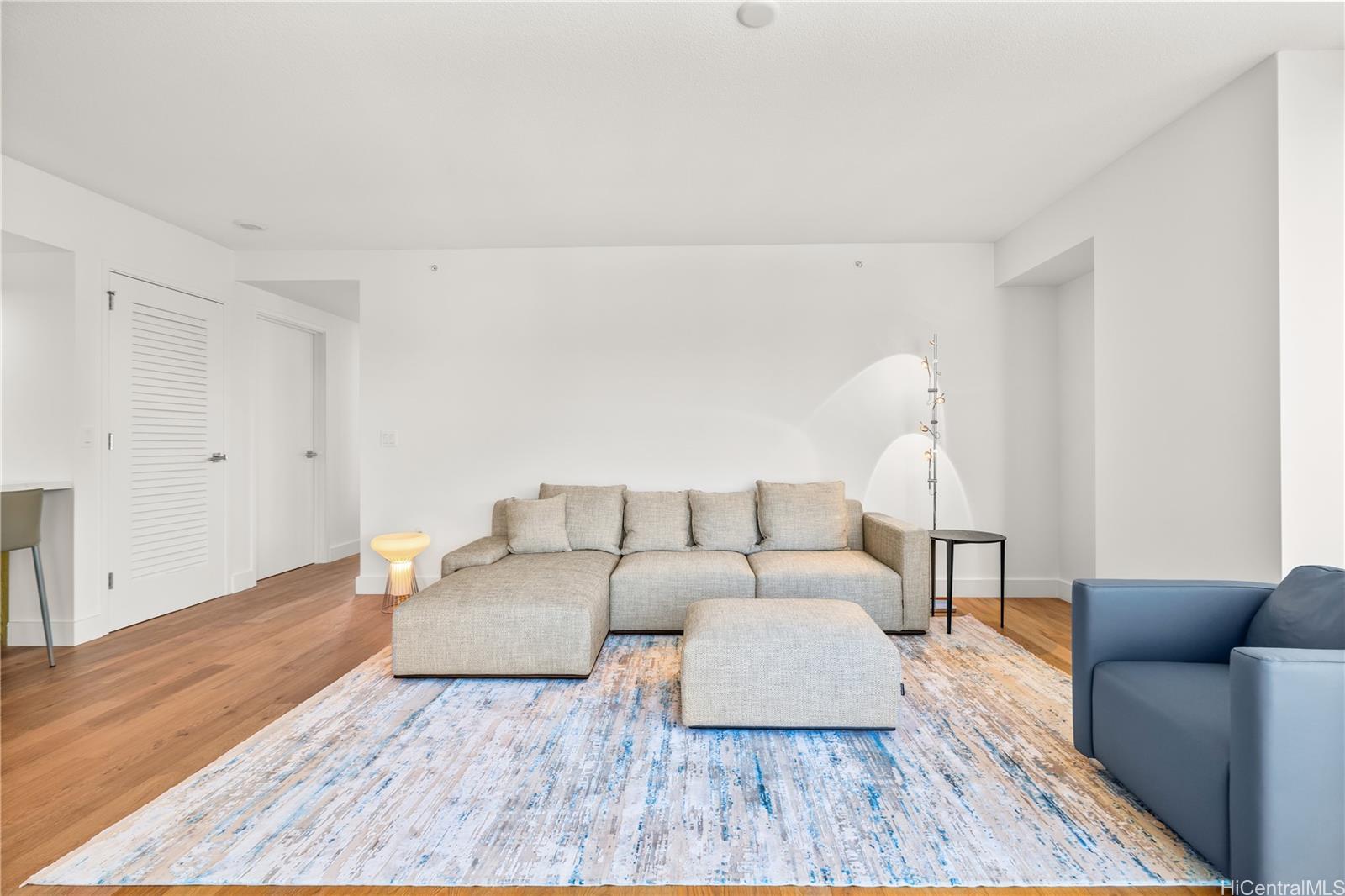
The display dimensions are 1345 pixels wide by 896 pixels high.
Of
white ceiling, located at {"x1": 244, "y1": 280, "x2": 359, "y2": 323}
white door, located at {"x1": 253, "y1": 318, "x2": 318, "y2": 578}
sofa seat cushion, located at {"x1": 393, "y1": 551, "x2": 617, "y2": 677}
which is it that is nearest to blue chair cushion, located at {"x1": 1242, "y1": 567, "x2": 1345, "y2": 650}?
sofa seat cushion, located at {"x1": 393, "y1": 551, "x2": 617, "y2": 677}

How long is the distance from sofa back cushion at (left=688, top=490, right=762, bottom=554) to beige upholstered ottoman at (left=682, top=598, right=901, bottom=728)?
1685 mm

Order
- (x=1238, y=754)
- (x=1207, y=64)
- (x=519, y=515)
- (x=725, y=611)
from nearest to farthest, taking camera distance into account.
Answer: (x=1238, y=754) → (x=1207, y=64) → (x=725, y=611) → (x=519, y=515)

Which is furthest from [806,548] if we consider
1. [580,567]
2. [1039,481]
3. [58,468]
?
[58,468]

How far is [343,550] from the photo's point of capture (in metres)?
6.17

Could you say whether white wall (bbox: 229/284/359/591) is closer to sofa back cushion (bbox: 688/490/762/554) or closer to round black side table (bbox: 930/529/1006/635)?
sofa back cushion (bbox: 688/490/762/554)

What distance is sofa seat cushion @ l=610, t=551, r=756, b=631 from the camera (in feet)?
11.7

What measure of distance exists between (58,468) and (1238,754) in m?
5.25

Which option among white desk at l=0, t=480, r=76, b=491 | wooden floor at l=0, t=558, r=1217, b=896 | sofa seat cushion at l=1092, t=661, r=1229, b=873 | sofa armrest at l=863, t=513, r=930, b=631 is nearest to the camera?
sofa seat cushion at l=1092, t=661, r=1229, b=873

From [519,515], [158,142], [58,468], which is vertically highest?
[158,142]

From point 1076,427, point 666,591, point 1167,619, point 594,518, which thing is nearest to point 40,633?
point 594,518

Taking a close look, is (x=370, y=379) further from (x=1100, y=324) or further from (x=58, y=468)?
(x=1100, y=324)

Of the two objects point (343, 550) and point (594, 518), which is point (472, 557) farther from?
point (343, 550)

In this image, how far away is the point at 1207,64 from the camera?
237 centimetres

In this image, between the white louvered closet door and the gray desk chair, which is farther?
the white louvered closet door
